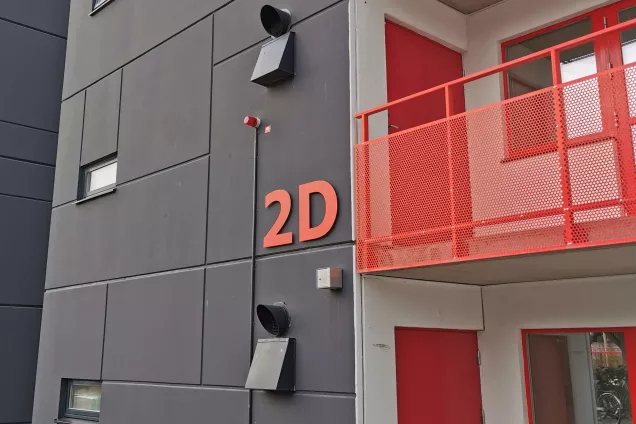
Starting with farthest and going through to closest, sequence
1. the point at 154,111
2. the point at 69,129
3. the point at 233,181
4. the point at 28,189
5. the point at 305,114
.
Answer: the point at 28,189 < the point at 69,129 < the point at 154,111 < the point at 233,181 < the point at 305,114

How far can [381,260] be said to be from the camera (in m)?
5.24

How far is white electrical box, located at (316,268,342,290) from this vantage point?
213 inches

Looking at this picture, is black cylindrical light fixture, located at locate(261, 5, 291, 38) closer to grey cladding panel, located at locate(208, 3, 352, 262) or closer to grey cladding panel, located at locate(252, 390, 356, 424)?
grey cladding panel, located at locate(208, 3, 352, 262)

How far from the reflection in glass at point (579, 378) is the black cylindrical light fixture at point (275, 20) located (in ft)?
13.0

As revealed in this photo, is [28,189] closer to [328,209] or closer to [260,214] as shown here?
[260,214]

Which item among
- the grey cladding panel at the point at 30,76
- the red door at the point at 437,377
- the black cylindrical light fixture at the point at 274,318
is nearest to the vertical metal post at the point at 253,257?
the black cylindrical light fixture at the point at 274,318

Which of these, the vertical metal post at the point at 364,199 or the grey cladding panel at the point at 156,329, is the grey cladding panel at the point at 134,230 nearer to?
the grey cladding panel at the point at 156,329

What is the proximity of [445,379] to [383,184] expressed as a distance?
2005 mm

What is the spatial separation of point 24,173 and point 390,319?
27.9ft

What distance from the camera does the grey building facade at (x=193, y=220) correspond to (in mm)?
5793

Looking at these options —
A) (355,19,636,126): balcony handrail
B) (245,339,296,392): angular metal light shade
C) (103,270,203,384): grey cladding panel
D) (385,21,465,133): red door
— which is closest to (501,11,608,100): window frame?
(385,21,465,133): red door

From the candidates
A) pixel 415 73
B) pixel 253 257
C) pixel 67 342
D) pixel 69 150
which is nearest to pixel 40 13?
pixel 69 150

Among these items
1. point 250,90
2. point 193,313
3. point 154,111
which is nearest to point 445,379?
point 193,313

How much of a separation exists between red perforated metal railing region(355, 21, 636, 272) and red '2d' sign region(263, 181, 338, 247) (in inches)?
12.8
